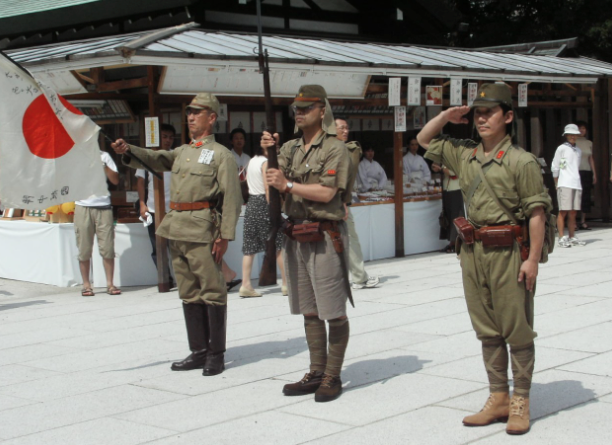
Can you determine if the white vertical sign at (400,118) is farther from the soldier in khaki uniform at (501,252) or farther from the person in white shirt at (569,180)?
the soldier in khaki uniform at (501,252)

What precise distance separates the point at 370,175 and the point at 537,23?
542 inches

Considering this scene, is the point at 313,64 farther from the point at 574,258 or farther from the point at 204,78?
the point at 574,258

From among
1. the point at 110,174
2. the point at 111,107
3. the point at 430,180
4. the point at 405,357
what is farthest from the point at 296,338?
the point at 430,180

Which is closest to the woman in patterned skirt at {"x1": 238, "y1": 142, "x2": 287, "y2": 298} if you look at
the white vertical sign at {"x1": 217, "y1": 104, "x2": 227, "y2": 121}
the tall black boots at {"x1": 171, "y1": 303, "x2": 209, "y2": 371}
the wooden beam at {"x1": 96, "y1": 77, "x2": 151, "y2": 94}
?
the wooden beam at {"x1": 96, "y1": 77, "x2": 151, "y2": 94}

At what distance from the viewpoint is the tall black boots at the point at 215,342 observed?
20.8ft

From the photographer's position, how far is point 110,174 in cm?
1015

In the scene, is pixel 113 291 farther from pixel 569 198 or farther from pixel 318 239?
pixel 569 198

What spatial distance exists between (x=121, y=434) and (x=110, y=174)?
5.57 metres

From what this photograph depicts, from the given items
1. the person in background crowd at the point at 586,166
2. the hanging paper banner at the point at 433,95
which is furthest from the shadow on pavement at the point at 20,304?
the person in background crowd at the point at 586,166

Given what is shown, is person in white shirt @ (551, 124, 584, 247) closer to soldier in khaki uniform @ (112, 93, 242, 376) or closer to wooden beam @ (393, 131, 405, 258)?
wooden beam @ (393, 131, 405, 258)

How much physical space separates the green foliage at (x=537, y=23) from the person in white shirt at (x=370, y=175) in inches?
476

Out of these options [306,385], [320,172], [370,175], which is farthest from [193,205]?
[370,175]

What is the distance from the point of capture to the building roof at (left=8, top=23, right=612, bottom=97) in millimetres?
9812

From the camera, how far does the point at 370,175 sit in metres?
13.8
